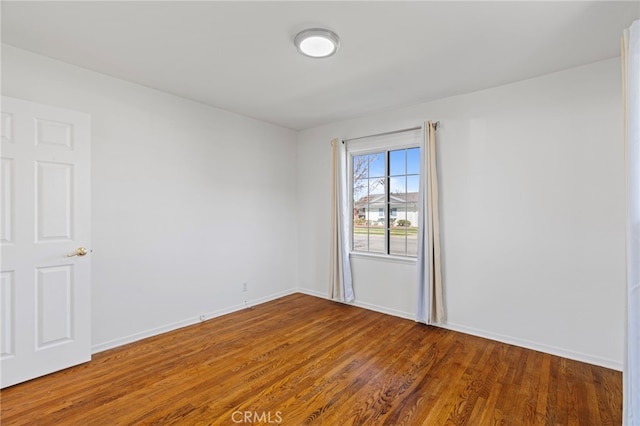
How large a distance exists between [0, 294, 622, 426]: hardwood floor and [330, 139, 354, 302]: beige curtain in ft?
3.47

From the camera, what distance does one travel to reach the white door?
7.50ft

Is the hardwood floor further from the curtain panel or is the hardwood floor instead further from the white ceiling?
the white ceiling

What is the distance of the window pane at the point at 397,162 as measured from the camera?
3926 millimetres

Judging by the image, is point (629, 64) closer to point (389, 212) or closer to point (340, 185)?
point (389, 212)

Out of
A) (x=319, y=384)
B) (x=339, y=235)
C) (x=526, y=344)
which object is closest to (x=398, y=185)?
(x=339, y=235)

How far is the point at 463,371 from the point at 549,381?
0.63 metres

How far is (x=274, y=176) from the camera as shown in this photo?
4629 mm

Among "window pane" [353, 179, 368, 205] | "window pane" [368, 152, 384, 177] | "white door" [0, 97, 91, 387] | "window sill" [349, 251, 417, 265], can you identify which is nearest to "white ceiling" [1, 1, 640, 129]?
"white door" [0, 97, 91, 387]

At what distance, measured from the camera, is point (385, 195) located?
4.11m

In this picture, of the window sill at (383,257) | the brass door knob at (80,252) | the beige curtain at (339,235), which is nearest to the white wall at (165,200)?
the brass door knob at (80,252)

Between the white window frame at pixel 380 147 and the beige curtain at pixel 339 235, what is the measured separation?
99 millimetres

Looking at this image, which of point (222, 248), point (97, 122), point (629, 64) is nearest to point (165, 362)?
point (222, 248)

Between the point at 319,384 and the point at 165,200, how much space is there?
8.18ft

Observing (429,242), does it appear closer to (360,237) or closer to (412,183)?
(412,183)
